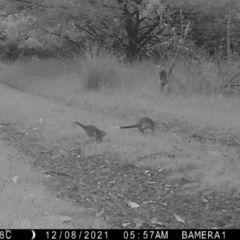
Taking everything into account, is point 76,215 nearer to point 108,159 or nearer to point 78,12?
point 108,159

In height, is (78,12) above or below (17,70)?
above

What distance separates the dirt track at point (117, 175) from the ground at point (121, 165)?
0.04 ft

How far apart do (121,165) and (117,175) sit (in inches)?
13.8

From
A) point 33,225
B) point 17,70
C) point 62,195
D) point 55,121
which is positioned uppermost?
point 33,225

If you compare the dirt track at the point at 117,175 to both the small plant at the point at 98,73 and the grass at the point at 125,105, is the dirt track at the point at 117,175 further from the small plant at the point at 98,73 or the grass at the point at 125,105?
the small plant at the point at 98,73

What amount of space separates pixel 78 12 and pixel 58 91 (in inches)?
95.3

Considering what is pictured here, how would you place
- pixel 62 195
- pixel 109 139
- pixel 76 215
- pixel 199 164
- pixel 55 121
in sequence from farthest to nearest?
pixel 55 121 < pixel 109 139 < pixel 199 164 < pixel 62 195 < pixel 76 215

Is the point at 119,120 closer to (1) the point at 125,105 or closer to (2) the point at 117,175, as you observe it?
(1) the point at 125,105

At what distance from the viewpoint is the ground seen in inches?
189

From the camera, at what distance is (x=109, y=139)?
761 cm

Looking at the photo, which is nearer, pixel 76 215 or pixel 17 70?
pixel 76 215

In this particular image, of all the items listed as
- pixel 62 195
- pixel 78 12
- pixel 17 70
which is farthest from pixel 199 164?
pixel 17 70

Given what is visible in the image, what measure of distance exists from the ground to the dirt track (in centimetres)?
1

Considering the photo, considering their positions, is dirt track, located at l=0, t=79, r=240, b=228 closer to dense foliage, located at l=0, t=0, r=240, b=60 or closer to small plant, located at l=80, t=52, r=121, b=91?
small plant, located at l=80, t=52, r=121, b=91
